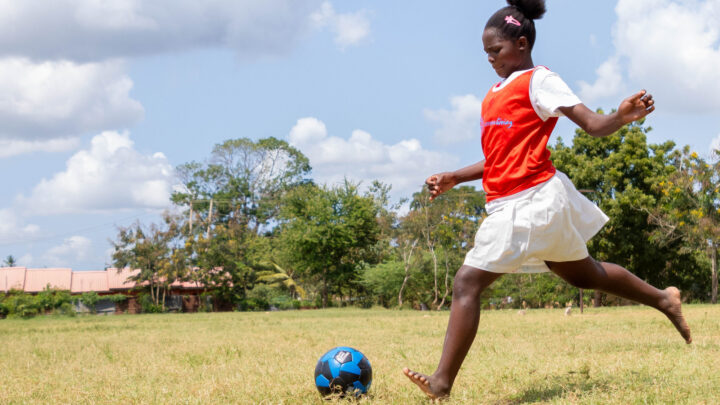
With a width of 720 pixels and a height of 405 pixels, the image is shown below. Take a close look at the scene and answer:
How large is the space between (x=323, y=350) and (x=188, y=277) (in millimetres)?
35440

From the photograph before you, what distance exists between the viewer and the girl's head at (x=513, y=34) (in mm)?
3754

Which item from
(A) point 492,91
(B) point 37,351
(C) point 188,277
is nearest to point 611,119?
(A) point 492,91

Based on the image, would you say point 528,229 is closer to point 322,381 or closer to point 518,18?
point 518,18

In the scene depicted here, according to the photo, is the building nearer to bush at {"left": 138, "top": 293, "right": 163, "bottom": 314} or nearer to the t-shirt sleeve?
bush at {"left": 138, "top": 293, "right": 163, "bottom": 314}

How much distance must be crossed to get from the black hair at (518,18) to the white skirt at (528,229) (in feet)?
2.77

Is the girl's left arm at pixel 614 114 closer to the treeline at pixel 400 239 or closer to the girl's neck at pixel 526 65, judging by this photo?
the girl's neck at pixel 526 65

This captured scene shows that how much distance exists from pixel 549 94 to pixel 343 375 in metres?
2.20

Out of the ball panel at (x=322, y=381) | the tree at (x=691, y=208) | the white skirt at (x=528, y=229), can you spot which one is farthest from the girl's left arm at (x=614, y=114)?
the tree at (x=691, y=208)

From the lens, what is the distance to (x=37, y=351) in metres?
9.68

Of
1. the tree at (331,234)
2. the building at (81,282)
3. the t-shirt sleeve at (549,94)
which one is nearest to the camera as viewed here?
the t-shirt sleeve at (549,94)

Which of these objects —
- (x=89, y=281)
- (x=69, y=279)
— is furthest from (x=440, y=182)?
(x=69, y=279)

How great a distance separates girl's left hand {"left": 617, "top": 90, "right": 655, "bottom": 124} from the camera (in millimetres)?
3229

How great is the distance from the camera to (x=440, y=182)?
426 cm

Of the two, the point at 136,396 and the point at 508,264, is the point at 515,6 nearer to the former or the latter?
the point at 508,264
